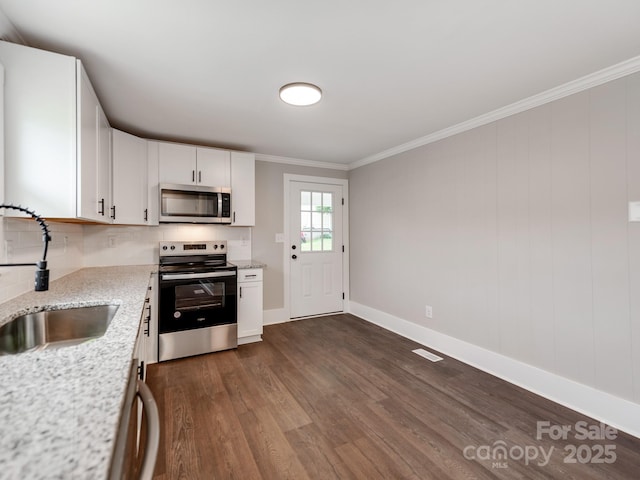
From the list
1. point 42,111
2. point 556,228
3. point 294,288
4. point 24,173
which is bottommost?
point 294,288

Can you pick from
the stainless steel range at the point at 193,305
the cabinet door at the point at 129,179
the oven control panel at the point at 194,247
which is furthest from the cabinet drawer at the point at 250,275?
the cabinet door at the point at 129,179

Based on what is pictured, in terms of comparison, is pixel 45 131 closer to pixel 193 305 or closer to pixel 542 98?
pixel 193 305

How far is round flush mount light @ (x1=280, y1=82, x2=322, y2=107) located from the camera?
2.02m

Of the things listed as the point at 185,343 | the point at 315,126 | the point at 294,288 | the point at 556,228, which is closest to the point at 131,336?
the point at 185,343

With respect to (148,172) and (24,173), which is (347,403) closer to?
(24,173)

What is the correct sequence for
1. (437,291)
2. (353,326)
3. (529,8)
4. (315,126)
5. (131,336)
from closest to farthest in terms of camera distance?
1. (131,336)
2. (529,8)
3. (315,126)
4. (437,291)
5. (353,326)

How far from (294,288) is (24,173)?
3017 mm

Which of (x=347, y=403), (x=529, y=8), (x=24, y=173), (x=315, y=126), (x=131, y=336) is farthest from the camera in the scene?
(x=315, y=126)

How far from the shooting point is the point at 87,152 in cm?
174

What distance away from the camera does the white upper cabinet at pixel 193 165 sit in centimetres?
303

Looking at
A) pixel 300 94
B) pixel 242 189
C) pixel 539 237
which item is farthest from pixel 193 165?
pixel 539 237

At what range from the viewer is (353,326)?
3.82 meters

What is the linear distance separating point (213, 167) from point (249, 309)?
5.33 feet

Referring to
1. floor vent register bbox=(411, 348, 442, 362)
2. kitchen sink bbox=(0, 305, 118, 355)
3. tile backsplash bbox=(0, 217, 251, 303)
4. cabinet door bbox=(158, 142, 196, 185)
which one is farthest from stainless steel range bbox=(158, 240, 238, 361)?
floor vent register bbox=(411, 348, 442, 362)
